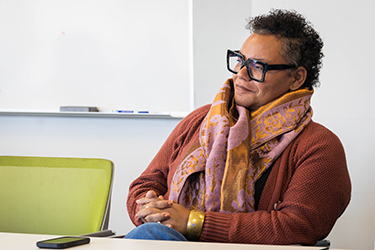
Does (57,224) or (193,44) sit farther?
(193,44)

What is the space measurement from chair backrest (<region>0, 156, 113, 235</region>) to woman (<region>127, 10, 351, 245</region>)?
144mm

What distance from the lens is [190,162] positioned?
167 cm

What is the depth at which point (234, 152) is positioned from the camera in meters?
1.62

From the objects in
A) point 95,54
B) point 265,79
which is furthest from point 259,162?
point 95,54

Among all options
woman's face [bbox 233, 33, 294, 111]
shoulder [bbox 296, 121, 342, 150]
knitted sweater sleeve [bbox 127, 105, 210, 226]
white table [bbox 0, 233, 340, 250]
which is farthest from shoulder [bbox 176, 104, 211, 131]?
white table [bbox 0, 233, 340, 250]

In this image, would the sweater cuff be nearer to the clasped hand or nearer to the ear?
the clasped hand

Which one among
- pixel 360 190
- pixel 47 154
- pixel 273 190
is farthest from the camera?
pixel 47 154

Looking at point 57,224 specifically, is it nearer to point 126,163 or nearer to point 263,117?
point 263,117

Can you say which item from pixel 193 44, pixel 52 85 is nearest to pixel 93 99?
pixel 52 85

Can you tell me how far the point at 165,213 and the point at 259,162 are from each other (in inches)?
14.2

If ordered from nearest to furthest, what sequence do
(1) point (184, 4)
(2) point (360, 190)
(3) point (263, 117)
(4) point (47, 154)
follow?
(3) point (263, 117) → (2) point (360, 190) → (1) point (184, 4) → (4) point (47, 154)

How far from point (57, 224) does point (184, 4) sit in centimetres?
173

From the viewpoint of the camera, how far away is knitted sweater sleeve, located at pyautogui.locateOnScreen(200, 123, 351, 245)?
1466 millimetres

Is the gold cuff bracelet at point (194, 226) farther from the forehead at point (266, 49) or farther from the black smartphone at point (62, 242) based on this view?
the forehead at point (266, 49)
